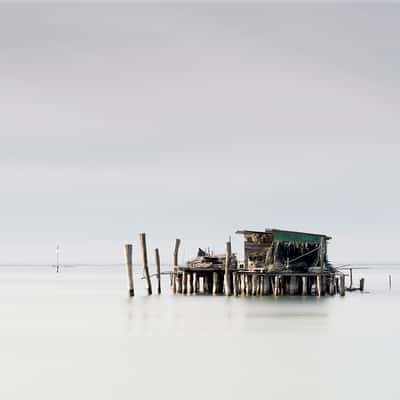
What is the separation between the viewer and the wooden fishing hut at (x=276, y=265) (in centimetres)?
6147

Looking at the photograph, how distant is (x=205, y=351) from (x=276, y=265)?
79.8 ft

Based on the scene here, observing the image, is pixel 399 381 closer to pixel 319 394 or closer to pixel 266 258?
pixel 319 394

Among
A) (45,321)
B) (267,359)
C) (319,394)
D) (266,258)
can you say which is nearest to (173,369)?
(267,359)

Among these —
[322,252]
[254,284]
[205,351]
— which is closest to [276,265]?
[254,284]

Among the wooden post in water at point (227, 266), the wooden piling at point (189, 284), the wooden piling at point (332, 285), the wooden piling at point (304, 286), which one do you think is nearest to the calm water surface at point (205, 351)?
the wooden piling at point (304, 286)

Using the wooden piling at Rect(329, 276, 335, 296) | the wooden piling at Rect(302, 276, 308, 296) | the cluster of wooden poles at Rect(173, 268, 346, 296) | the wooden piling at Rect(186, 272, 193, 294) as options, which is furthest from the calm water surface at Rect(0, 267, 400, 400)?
the wooden piling at Rect(186, 272, 193, 294)

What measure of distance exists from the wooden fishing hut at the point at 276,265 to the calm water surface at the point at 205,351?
1.33 meters

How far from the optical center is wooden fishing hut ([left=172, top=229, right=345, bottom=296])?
61469 mm

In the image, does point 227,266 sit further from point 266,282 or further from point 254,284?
point 266,282

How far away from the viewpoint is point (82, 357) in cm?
3666

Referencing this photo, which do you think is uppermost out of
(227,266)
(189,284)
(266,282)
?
(227,266)

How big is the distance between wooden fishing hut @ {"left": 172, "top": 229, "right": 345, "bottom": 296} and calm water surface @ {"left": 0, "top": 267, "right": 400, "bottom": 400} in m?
1.33

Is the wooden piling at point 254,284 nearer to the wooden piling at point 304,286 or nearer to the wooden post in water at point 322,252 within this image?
the wooden piling at point 304,286

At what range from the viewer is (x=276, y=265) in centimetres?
6169
